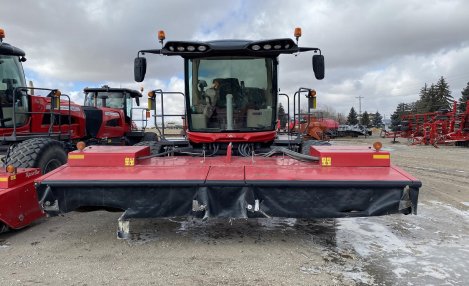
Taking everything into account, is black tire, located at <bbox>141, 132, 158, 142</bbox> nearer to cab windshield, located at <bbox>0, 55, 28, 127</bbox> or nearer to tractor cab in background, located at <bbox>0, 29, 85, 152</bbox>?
tractor cab in background, located at <bbox>0, 29, 85, 152</bbox>

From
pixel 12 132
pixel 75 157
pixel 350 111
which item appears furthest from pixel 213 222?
pixel 350 111

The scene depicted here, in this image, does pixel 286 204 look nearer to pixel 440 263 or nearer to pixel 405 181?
pixel 405 181

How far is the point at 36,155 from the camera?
18.7ft

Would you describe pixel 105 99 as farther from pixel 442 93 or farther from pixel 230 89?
pixel 442 93

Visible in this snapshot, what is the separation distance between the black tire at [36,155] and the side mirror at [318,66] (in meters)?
4.18

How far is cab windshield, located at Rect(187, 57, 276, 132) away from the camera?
578 cm

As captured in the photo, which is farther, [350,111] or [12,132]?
[350,111]

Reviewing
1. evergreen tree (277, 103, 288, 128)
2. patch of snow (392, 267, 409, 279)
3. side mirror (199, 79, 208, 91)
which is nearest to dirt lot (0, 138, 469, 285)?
patch of snow (392, 267, 409, 279)

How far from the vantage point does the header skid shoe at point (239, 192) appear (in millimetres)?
3938

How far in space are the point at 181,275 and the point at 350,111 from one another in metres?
77.3

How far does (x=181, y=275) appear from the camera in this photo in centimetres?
363

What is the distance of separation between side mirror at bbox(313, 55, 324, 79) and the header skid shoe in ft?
6.46

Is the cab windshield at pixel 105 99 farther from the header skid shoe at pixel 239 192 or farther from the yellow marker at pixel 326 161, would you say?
the yellow marker at pixel 326 161

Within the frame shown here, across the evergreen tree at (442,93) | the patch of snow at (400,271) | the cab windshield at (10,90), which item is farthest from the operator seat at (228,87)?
the evergreen tree at (442,93)
